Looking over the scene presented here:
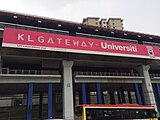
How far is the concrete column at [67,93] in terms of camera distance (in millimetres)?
19453

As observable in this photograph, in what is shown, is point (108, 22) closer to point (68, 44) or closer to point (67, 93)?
point (68, 44)

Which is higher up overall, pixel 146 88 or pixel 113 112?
pixel 146 88

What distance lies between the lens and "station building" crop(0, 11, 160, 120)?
1872cm

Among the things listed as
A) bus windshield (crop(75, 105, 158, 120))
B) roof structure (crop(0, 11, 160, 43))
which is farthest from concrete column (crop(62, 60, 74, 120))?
roof structure (crop(0, 11, 160, 43))

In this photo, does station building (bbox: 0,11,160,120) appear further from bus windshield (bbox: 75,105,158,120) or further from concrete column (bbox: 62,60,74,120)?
bus windshield (bbox: 75,105,158,120)

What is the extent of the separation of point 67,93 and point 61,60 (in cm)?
494

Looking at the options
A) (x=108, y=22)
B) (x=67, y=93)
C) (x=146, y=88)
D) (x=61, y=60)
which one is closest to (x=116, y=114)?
(x=67, y=93)

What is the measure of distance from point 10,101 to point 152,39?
1242 inches

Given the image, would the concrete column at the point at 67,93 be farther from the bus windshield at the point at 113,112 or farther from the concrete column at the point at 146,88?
the concrete column at the point at 146,88

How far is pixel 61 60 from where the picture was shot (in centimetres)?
2180

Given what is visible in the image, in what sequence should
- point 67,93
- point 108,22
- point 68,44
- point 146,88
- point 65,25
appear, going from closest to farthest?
point 68,44 → point 67,93 → point 65,25 → point 146,88 → point 108,22

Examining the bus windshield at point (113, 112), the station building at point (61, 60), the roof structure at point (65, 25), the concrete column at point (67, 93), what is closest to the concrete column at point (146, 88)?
the station building at point (61, 60)

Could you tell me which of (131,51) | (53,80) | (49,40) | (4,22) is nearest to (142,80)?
(131,51)

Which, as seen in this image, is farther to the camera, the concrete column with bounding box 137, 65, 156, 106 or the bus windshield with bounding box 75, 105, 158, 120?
the concrete column with bounding box 137, 65, 156, 106
